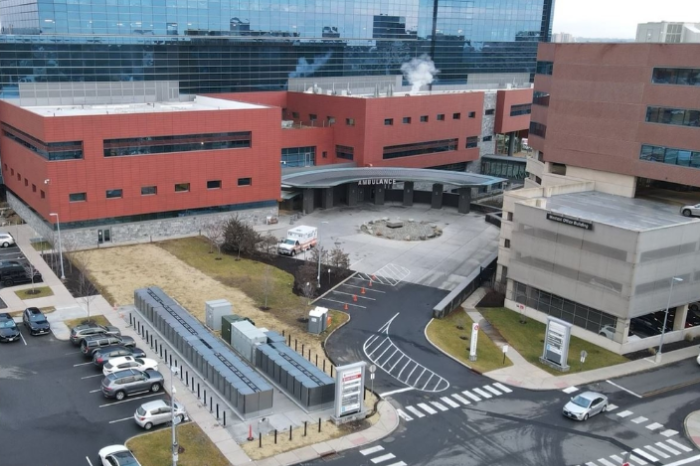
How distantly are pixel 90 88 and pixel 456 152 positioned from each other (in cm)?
5320

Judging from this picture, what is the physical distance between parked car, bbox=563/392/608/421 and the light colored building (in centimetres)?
3426

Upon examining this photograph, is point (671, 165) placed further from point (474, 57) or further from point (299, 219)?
point (474, 57)

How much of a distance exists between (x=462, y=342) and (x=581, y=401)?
1098 centimetres

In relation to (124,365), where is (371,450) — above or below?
below

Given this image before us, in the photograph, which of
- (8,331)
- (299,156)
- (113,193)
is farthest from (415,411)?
(299,156)

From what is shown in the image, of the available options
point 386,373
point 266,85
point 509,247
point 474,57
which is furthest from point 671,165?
point 474,57

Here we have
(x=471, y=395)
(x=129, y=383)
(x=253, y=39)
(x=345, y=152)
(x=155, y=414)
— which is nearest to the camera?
(x=155, y=414)

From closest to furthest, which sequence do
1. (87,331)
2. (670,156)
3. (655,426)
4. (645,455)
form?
(645,455)
(655,426)
(87,331)
(670,156)

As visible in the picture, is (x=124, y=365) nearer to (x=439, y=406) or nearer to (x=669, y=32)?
(x=439, y=406)

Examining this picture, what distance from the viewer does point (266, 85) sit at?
104m

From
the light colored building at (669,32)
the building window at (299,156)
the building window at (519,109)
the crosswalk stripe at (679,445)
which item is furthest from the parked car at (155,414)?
the building window at (519,109)

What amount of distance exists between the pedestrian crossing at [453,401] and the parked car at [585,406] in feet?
13.0

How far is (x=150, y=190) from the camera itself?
227ft

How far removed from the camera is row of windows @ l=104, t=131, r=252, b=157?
6656 cm
